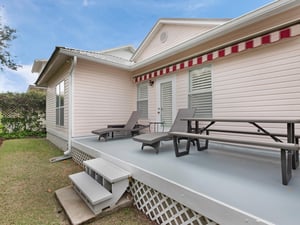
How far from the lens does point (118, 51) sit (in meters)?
14.8

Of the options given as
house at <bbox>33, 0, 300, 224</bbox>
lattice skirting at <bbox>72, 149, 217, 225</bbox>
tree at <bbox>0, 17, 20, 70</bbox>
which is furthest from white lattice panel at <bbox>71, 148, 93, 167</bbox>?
tree at <bbox>0, 17, 20, 70</bbox>

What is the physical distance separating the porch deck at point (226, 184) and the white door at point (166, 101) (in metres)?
2.61

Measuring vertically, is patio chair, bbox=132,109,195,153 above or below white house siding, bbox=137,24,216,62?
below

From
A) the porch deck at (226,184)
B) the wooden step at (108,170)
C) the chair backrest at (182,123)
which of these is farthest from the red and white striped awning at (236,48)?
the wooden step at (108,170)

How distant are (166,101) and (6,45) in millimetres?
10915

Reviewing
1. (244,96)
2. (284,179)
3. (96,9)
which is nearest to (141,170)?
(284,179)

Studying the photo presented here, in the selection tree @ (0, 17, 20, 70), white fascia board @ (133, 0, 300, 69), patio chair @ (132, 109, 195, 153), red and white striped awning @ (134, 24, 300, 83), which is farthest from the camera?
tree @ (0, 17, 20, 70)

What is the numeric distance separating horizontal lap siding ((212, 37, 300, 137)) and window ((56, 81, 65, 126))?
5937 mm

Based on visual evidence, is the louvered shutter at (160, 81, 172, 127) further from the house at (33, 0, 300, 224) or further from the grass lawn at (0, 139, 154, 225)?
the grass lawn at (0, 139, 154, 225)

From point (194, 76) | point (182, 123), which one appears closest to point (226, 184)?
point (182, 123)

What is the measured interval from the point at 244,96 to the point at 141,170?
3.23 meters

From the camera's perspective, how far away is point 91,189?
8.84 ft

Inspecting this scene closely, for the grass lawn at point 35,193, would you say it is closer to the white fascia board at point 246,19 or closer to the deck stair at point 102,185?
the deck stair at point 102,185

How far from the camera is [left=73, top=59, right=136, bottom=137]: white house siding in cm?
614
